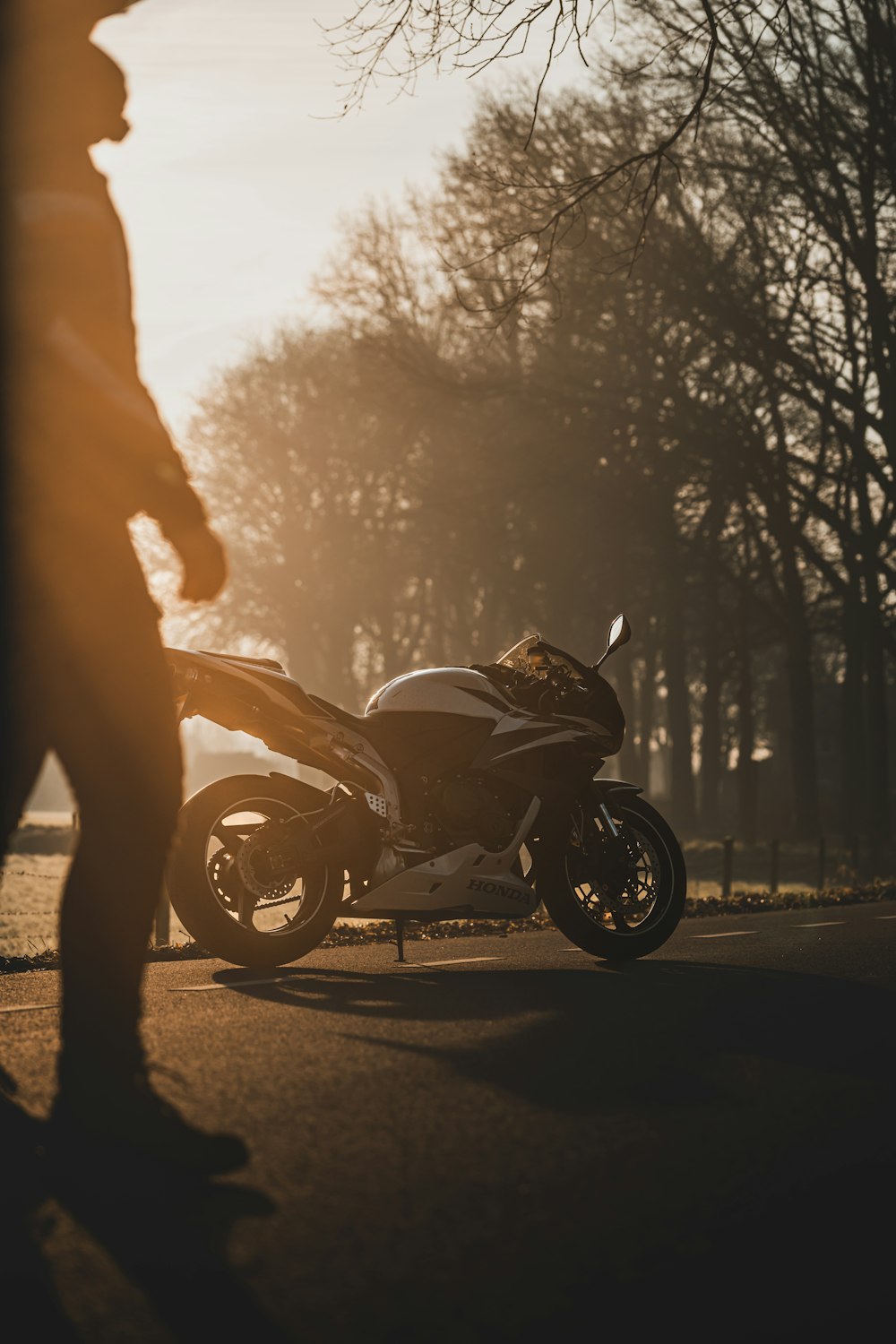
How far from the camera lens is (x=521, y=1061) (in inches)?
162

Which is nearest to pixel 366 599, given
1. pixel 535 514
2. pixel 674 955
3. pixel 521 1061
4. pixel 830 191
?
pixel 535 514

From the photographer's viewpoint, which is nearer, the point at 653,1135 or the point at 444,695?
the point at 653,1135

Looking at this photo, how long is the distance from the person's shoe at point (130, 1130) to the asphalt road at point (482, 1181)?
7 cm

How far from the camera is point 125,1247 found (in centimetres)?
262

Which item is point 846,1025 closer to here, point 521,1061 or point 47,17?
point 521,1061

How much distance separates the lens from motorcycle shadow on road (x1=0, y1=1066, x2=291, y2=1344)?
2.33m

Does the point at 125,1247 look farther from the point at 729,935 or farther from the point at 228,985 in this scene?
the point at 729,935

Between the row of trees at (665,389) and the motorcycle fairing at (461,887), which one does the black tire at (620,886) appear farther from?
the row of trees at (665,389)

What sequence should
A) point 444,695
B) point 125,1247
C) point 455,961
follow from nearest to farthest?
point 125,1247 → point 444,695 → point 455,961

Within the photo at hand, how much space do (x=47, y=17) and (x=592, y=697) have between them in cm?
395

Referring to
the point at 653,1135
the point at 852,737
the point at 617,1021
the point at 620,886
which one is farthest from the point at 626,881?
the point at 852,737

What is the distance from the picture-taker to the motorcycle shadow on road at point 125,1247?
2.33m

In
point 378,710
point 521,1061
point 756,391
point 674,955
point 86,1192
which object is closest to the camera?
point 86,1192

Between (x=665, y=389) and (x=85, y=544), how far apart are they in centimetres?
2188
